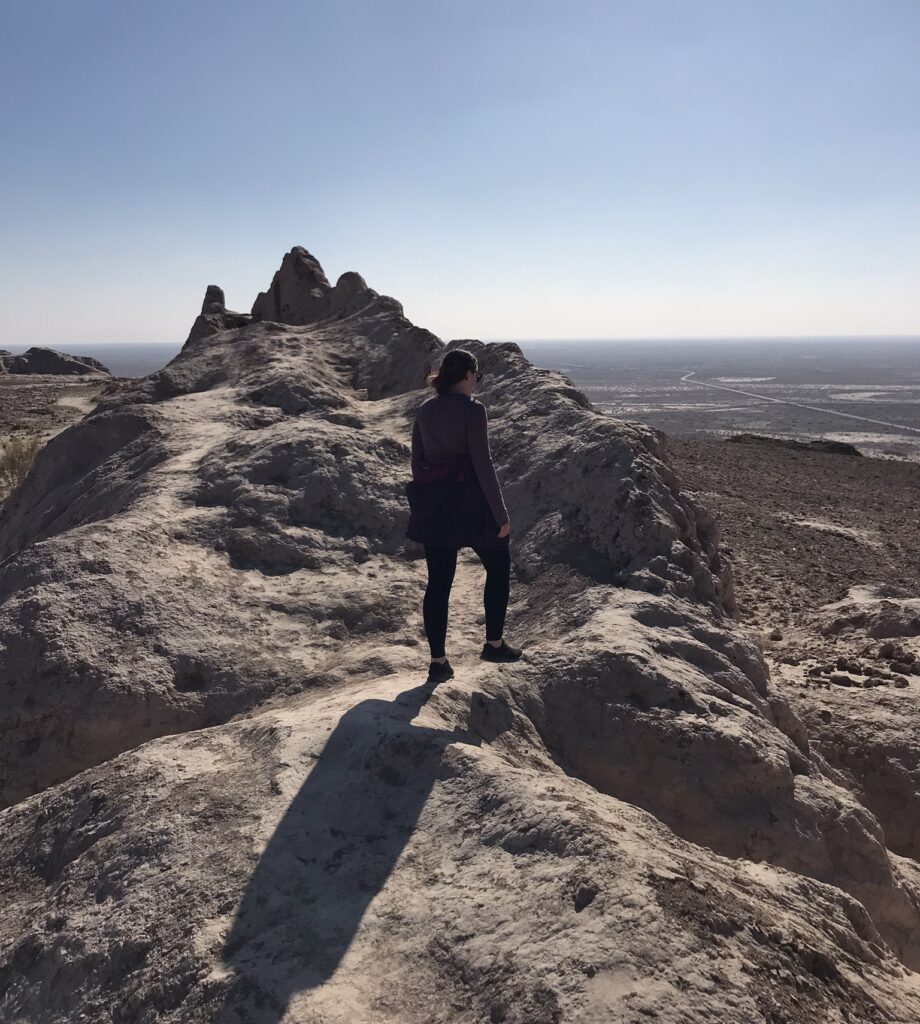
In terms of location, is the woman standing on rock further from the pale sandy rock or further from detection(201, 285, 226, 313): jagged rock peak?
detection(201, 285, 226, 313): jagged rock peak

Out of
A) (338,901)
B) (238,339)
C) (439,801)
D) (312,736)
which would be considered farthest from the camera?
(238,339)

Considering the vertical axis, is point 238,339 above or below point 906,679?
above

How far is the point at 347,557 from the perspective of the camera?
18.1 feet

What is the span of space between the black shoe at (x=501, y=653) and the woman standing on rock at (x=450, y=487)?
0.33m

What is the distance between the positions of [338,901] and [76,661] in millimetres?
2324

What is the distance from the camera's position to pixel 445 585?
12.5 feet

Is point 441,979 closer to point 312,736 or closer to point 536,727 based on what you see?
point 312,736

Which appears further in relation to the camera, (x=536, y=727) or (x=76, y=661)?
(x=76, y=661)

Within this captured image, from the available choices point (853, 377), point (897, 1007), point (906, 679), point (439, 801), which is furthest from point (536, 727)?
point (853, 377)

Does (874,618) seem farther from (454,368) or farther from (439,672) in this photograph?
(454,368)

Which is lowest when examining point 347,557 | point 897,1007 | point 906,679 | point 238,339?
point 906,679

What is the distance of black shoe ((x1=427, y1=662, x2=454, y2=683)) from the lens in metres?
3.71

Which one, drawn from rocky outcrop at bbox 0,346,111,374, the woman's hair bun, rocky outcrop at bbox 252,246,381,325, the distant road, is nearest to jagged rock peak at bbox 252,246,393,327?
rocky outcrop at bbox 252,246,381,325

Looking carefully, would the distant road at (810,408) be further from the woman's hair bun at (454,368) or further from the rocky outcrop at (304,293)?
the woman's hair bun at (454,368)
